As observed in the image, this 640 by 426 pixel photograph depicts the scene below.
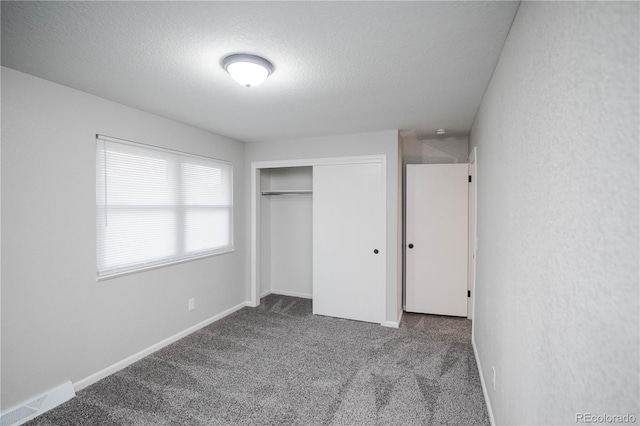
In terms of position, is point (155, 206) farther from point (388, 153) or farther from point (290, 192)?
point (388, 153)

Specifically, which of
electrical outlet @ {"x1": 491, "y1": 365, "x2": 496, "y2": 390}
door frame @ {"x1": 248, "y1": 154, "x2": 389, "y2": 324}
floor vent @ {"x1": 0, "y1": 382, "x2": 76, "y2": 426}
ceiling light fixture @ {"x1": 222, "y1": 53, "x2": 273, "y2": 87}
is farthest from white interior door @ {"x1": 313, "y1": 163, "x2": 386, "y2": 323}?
floor vent @ {"x1": 0, "y1": 382, "x2": 76, "y2": 426}

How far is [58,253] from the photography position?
7.63 ft

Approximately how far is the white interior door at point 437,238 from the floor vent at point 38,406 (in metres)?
3.66

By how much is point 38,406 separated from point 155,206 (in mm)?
1748

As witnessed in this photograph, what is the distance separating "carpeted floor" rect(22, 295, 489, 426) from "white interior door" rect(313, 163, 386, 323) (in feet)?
1.39

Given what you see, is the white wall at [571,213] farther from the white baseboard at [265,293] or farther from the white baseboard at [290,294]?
the white baseboard at [265,293]

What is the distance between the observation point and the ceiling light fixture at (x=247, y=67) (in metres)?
1.88

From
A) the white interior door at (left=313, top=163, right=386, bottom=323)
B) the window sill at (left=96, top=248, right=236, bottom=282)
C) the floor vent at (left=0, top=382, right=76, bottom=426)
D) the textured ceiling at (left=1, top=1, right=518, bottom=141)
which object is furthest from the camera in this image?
the white interior door at (left=313, top=163, right=386, bottom=323)

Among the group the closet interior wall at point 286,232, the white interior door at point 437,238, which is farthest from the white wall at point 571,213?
the closet interior wall at point 286,232

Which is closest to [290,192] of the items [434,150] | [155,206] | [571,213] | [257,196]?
[257,196]

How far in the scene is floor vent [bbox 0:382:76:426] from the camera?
2.03 m

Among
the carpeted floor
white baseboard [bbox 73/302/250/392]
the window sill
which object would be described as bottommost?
the carpeted floor

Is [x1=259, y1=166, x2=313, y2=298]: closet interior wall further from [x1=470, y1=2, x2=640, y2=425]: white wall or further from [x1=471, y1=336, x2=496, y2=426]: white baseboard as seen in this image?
[x1=470, y1=2, x2=640, y2=425]: white wall

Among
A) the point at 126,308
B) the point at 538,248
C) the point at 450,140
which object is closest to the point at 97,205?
the point at 126,308
